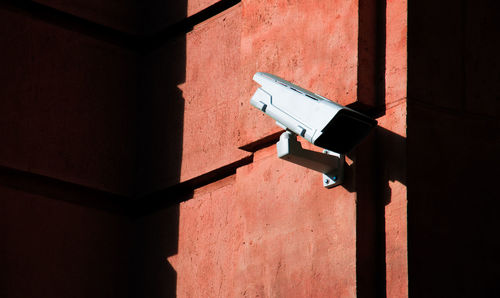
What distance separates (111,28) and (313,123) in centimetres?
188

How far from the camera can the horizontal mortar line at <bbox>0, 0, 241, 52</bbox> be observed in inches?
188

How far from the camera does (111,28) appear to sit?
5.02 metres

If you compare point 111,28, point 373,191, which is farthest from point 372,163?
point 111,28

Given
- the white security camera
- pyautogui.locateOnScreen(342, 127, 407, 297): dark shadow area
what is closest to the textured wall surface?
pyautogui.locateOnScreen(342, 127, 407, 297): dark shadow area

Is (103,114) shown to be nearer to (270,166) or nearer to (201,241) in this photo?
(201,241)

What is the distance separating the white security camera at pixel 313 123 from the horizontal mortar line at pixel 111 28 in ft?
3.95

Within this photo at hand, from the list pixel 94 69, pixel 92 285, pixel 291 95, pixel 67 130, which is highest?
pixel 94 69

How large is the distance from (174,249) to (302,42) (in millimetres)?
1120
